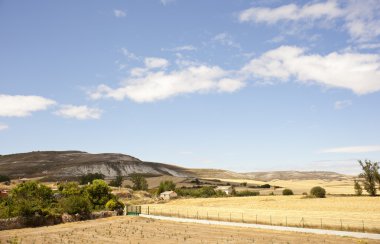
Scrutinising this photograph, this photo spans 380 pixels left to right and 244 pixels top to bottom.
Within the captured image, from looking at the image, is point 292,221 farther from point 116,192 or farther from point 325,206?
point 116,192

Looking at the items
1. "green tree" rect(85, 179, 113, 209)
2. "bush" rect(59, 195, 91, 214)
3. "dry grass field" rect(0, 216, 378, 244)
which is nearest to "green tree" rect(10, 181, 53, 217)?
"bush" rect(59, 195, 91, 214)

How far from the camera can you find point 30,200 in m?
66.4

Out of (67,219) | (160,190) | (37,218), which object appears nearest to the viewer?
(37,218)

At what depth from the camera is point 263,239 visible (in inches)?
1585

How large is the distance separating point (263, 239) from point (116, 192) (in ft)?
284

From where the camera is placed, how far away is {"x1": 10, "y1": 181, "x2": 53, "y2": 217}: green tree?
6019cm

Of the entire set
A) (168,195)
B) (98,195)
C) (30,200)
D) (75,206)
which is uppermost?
(30,200)

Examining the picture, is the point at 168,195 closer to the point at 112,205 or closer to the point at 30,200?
the point at 112,205

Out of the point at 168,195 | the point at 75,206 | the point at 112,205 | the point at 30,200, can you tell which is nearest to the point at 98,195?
the point at 112,205

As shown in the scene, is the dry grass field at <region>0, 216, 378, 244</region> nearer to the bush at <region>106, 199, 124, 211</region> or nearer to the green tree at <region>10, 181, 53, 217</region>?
the green tree at <region>10, 181, 53, 217</region>

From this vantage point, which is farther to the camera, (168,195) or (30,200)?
(168,195)

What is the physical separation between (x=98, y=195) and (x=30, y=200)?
59.8 ft

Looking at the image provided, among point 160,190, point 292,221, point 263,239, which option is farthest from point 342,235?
point 160,190

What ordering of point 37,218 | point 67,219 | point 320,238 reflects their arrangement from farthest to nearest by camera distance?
1. point 67,219
2. point 37,218
3. point 320,238
